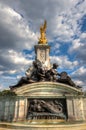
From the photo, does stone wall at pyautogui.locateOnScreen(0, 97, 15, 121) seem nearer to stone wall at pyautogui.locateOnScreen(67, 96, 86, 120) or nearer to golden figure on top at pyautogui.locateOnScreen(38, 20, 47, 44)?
stone wall at pyautogui.locateOnScreen(67, 96, 86, 120)

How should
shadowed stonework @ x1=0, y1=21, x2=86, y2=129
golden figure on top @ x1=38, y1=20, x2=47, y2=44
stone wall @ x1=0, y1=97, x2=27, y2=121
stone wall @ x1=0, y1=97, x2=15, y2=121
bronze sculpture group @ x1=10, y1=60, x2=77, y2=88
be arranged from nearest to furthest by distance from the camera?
shadowed stonework @ x1=0, y1=21, x2=86, y2=129
stone wall @ x1=0, y1=97, x2=27, y2=121
stone wall @ x1=0, y1=97, x2=15, y2=121
bronze sculpture group @ x1=10, y1=60, x2=77, y2=88
golden figure on top @ x1=38, y1=20, x2=47, y2=44

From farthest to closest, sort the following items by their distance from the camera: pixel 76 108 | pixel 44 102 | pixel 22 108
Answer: pixel 44 102
pixel 76 108
pixel 22 108

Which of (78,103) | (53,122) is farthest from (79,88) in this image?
(53,122)

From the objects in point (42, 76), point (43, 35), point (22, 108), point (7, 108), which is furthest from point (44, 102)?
point (43, 35)

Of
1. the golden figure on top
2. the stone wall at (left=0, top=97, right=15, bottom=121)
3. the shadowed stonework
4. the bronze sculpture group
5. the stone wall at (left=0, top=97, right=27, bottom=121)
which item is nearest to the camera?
the shadowed stonework

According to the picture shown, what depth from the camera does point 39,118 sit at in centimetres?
1862

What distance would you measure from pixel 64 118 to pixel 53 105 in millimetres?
1772

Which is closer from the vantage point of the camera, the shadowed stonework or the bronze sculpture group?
the shadowed stonework

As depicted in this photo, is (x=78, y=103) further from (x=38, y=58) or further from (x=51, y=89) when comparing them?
(x=38, y=58)

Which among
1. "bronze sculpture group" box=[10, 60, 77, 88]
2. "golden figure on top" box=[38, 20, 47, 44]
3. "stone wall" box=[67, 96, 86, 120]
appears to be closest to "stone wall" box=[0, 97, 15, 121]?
"bronze sculpture group" box=[10, 60, 77, 88]

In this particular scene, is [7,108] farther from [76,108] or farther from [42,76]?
[76,108]

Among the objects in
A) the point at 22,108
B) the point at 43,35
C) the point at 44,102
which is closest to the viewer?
the point at 22,108

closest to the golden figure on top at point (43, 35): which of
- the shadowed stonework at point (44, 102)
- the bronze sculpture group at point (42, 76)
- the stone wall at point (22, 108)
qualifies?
the bronze sculpture group at point (42, 76)

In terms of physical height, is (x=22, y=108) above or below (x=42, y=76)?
below
